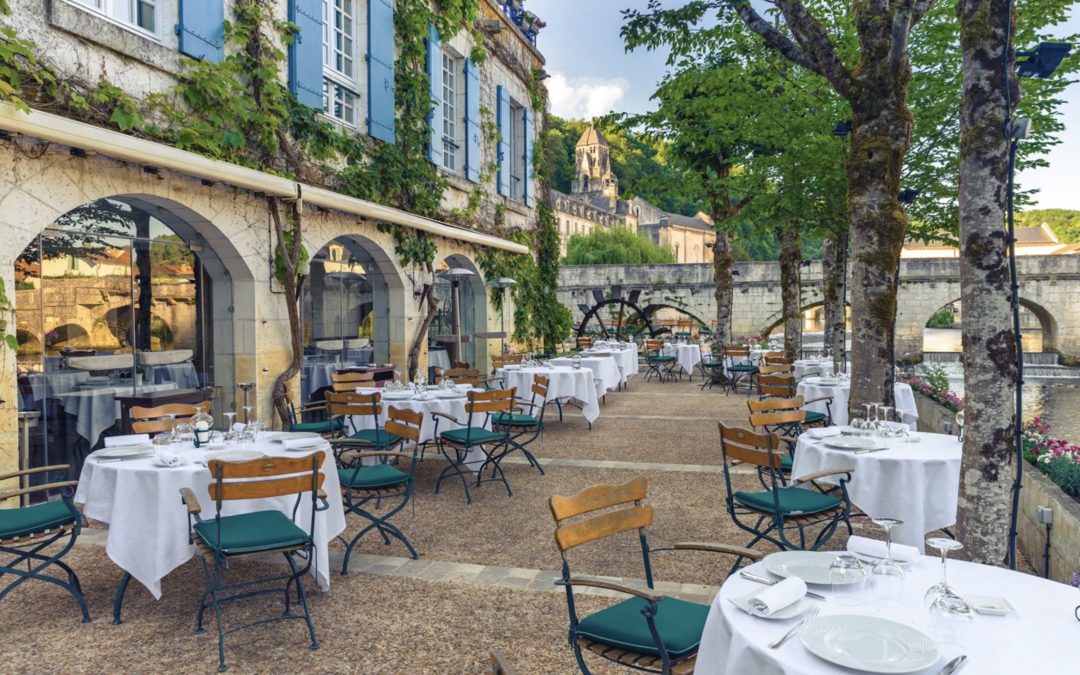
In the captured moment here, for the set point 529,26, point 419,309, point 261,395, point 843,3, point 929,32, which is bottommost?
point 261,395

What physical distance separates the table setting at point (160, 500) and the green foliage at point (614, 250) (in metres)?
20.7

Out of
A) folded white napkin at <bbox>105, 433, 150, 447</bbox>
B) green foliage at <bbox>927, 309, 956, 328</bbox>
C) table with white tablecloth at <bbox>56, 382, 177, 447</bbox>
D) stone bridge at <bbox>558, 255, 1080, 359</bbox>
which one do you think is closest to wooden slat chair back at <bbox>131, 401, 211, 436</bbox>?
folded white napkin at <bbox>105, 433, 150, 447</bbox>

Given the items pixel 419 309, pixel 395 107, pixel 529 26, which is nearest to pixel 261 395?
pixel 419 309

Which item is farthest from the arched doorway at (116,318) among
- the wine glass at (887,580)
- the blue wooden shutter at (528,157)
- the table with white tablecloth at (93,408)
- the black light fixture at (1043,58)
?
the blue wooden shutter at (528,157)

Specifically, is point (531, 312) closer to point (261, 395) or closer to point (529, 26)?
point (529, 26)

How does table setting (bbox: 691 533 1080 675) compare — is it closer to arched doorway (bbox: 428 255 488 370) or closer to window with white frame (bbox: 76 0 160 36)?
window with white frame (bbox: 76 0 160 36)

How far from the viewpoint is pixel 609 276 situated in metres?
23.2

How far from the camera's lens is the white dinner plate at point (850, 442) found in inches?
161

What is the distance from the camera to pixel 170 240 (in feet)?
22.1

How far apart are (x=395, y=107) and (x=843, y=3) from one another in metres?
5.93

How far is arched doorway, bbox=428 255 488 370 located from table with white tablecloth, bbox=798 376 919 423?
5.50 m

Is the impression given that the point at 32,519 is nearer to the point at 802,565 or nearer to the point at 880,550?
the point at 802,565

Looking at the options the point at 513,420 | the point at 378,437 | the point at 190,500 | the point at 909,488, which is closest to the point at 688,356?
the point at 513,420

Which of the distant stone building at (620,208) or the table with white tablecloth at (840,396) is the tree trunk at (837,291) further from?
the distant stone building at (620,208)
